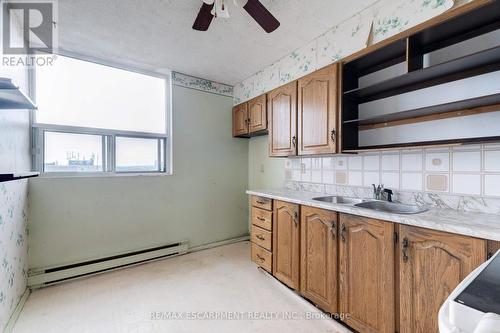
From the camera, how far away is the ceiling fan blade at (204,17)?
1.53 metres

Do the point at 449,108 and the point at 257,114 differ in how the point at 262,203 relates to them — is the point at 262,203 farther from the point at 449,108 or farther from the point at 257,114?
the point at 449,108

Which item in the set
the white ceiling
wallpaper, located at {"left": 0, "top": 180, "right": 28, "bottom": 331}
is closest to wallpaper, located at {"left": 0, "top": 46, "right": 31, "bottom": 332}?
wallpaper, located at {"left": 0, "top": 180, "right": 28, "bottom": 331}

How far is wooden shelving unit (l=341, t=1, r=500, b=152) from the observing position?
129 centimetres

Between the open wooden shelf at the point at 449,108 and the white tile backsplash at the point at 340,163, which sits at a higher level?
the open wooden shelf at the point at 449,108

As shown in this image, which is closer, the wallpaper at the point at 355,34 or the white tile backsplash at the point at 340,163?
the wallpaper at the point at 355,34

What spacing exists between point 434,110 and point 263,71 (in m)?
2.00

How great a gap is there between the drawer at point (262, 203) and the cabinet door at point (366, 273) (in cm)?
83

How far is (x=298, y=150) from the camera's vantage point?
229cm

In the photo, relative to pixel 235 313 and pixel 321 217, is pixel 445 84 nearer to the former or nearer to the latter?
pixel 321 217

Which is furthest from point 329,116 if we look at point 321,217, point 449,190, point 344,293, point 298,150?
point 344,293

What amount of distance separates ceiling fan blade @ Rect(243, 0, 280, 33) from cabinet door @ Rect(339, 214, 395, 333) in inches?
56.8

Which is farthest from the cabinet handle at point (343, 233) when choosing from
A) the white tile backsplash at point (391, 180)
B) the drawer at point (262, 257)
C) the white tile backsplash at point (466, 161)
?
the drawer at point (262, 257)

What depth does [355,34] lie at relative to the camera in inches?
74.9

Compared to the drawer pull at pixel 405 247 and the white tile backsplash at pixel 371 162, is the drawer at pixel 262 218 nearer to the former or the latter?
the white tile backsplash at pixel 371 162
